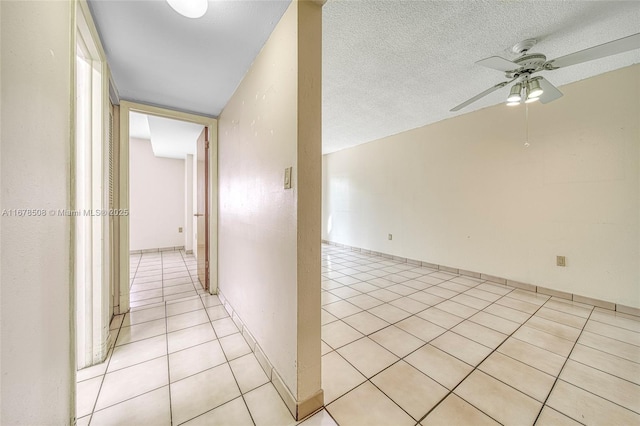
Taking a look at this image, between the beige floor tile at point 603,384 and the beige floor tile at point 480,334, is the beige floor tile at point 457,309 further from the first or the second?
the beige floor tile at point 603,384

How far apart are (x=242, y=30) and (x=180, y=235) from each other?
5.30 meters

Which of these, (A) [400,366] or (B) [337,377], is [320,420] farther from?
(A) [400,366]

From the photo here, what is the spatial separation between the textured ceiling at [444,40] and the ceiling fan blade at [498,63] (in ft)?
0.86

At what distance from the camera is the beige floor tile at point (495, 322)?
2.06 meters

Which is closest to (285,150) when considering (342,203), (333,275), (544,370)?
(544,370)

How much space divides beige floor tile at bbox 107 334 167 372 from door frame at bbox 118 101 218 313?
2.52 ft

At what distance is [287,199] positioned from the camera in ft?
4.14

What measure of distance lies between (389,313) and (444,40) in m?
2.53

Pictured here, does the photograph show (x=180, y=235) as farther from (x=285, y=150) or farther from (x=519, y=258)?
(x=519, y=258)

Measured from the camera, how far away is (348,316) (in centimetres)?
229

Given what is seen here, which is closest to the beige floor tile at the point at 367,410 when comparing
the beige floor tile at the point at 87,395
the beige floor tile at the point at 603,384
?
the beige floor tile at the point at 603,384

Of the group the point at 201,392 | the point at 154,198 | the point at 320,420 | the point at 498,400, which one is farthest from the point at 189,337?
the point at 154,198

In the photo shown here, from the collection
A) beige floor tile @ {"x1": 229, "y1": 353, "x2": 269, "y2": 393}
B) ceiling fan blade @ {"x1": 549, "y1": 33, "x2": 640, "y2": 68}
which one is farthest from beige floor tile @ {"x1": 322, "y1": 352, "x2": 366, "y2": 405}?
ceiling fan blade @ {"x1": 549, "y1": 33, "x2": 640, "y2": 68}

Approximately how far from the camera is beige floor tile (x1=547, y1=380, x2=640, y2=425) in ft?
3.92
